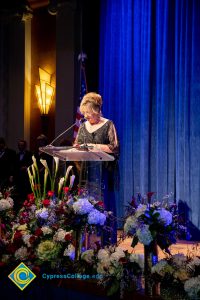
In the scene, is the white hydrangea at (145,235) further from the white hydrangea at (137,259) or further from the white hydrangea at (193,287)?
the white hydrangea at (193,287)

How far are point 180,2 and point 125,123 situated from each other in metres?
1.69

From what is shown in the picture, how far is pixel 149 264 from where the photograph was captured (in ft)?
7.20

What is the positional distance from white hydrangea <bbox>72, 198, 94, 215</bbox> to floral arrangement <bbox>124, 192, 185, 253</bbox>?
238mm

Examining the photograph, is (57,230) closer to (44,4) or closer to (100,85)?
(100,85)

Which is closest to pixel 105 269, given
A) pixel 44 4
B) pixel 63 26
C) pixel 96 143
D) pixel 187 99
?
pixel 96 143

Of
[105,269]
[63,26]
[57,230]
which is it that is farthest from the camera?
[63,26]

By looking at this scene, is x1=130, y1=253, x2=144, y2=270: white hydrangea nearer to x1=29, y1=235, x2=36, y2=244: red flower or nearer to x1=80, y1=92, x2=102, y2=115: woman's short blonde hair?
x1=29, y1=235, x2=36, y2=244: red flower

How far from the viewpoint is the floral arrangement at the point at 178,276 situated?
6.34 feet

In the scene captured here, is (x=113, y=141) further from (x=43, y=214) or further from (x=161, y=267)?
(x=161, y=267)

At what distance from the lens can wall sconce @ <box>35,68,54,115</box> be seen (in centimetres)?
724

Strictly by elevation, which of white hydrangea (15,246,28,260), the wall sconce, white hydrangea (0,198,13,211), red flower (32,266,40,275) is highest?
the wall sconce

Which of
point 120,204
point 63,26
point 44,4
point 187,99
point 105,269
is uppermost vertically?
point 44,4

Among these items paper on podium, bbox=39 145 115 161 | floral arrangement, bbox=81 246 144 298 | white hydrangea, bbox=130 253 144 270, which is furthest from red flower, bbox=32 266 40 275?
paper on podium, bbox=39 145 115 161

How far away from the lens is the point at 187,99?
5.47m
